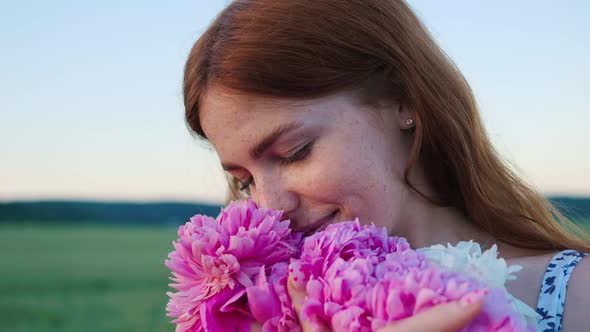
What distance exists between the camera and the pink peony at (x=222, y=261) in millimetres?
2201

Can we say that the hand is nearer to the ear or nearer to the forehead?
the forehead

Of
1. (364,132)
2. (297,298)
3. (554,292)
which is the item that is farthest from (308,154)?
(554,292)

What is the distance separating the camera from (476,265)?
1.84m

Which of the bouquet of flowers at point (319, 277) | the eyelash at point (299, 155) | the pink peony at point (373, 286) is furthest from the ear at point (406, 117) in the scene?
the pink peony at point (373, 286)

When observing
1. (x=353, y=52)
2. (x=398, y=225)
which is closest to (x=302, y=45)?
(x=353, y=52)

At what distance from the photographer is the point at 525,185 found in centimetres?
334

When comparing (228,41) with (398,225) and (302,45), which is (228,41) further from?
(398,225)

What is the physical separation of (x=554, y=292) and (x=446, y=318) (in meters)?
1.35

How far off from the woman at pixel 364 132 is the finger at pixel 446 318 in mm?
1055

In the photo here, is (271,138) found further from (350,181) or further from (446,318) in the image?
(446,318)

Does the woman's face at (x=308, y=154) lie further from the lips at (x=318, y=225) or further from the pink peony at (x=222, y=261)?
the pink peony at (x=222, y=261)

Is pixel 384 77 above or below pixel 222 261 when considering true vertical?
above

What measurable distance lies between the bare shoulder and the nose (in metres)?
1.13

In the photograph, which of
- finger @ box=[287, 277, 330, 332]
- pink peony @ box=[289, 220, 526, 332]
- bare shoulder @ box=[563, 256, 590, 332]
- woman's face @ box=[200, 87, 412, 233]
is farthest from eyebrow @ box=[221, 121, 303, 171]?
bare shoulder @ box=[563, 256, 590, 332]
